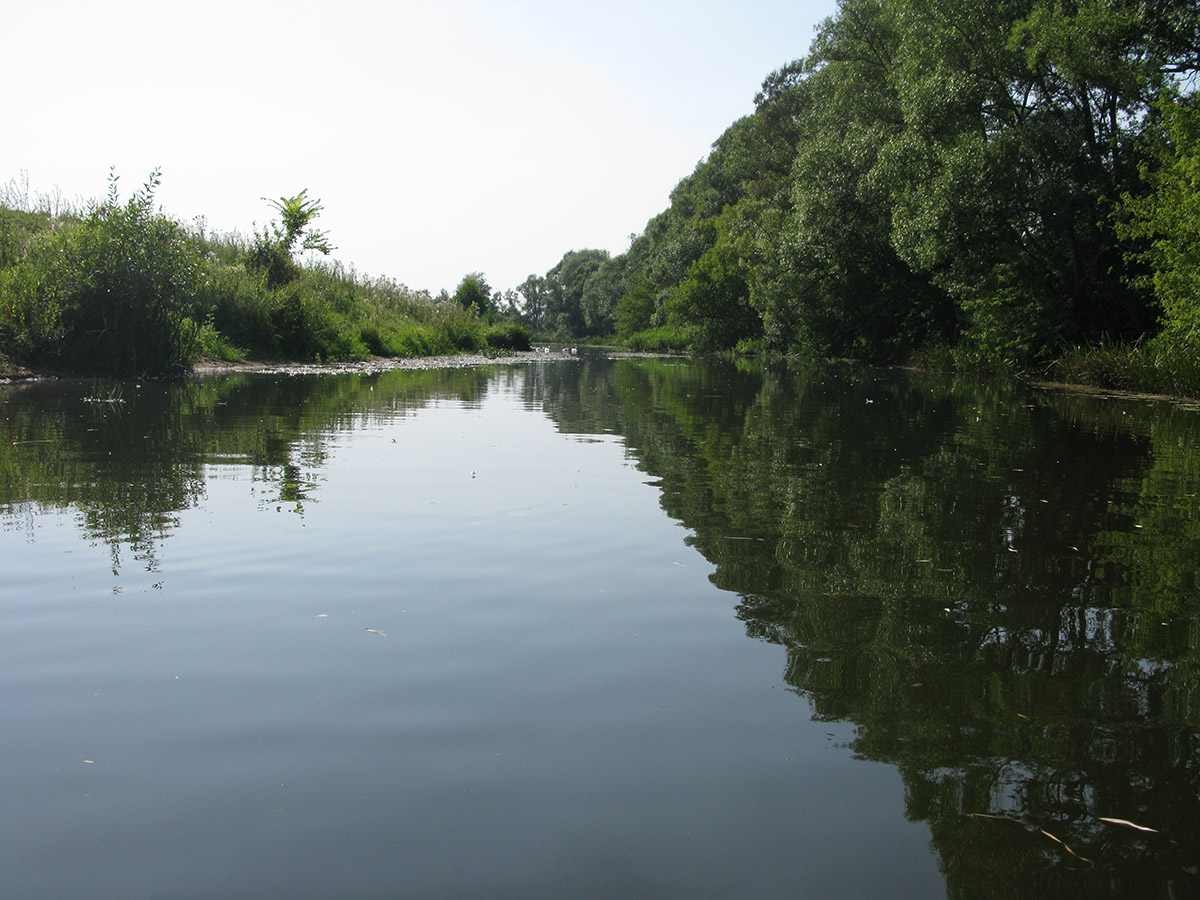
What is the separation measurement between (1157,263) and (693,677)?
827 inches

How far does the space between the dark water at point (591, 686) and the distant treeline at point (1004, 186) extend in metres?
16.4

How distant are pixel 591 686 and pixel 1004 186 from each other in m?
24.0

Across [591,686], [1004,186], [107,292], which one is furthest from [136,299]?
[1004,186]

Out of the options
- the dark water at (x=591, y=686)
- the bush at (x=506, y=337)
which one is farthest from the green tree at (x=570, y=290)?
the dark water at (x=591, y=686)

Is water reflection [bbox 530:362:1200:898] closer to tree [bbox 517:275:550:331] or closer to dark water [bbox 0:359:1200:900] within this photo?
dark water [bbox 0:359:1200:900]

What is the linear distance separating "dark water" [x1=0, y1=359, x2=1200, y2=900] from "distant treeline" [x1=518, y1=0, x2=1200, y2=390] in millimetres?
16423

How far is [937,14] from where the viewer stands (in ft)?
83.0

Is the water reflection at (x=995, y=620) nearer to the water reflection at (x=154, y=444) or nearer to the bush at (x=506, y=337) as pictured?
the water reflection at (x=154, y=444)

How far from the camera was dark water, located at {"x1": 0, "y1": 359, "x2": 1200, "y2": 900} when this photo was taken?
249cm

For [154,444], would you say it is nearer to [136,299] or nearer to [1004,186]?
[136,299]

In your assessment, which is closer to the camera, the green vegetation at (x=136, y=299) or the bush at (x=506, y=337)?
the green vegetation at (x=136, y=299)

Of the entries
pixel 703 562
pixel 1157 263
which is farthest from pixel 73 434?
pixel 1157 263

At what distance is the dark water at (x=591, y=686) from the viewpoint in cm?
249

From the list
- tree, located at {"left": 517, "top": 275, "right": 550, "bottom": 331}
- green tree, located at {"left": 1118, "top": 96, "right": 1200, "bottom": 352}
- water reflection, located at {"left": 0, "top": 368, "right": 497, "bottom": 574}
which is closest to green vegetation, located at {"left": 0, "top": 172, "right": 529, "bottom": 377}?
water reflection, located at {"left": 0, "top": 368, "right": 497, "bottom": 574}
